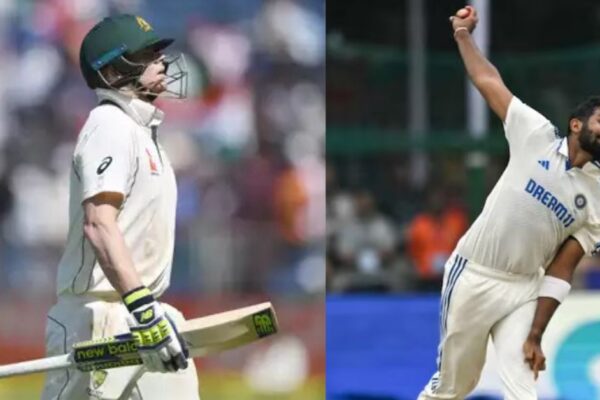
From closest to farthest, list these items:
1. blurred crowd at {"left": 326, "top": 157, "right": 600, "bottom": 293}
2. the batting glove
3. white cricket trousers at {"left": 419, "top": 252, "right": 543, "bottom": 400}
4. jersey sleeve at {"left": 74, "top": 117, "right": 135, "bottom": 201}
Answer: the batting glove → jersey sleeve at {"left": 74, "top": 117, "right": 135, "bottom": 201} → white cricket trousers at {"left": 419, "top": 252, "right": 543, "bottom": 400} → blurred crowd at {"left": 326, "top": 157, "right": 600, "bottom": 293}

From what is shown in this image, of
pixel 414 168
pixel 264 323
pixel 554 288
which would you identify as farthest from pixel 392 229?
pixel 264 323

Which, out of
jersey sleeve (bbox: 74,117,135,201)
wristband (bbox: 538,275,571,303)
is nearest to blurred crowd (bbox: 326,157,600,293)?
wristband (bbox: 538,275,571,303)

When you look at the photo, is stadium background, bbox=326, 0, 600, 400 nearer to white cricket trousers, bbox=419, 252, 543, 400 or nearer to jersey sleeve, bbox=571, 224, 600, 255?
white cricket trousers, bbox=419, 252, 543, 400

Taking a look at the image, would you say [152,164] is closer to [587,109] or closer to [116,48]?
[116,48]

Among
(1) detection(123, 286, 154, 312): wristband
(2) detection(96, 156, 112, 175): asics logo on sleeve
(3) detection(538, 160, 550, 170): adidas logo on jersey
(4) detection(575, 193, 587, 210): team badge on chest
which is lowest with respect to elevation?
(4) detection(575, 193, 587, 210): team badge on chest

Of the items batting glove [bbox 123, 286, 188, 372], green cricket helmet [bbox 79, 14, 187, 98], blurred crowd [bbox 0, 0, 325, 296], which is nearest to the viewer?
batting glove [bbox 123, 286, 188, 372]

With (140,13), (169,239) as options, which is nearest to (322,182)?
(140,13)

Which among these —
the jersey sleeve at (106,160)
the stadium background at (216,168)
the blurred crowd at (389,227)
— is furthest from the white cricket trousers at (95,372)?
the blurred crowd at (389,227)
